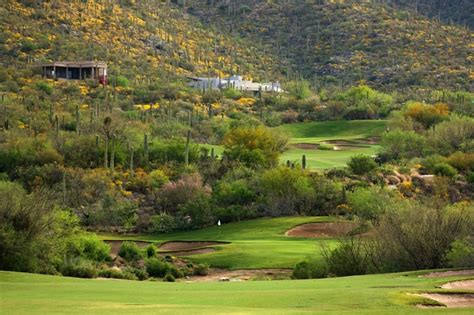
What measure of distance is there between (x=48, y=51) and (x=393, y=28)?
6080cm

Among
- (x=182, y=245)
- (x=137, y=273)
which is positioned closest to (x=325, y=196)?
(x=182, y=245)

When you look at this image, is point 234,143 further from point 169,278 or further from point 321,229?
point 169,278

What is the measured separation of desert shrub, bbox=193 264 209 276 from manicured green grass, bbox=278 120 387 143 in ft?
209

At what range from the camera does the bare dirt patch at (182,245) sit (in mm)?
61344

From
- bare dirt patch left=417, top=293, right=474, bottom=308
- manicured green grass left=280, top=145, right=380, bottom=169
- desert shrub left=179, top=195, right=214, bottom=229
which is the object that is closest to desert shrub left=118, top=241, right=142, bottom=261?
desert shrub left=179, top=195, right=214, bottom=229

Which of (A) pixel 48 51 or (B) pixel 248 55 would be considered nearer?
(A) pixel 48 51

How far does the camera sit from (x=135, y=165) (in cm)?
8738

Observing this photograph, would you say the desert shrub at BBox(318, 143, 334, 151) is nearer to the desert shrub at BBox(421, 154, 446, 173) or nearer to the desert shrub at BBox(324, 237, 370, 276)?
the desert shrub at BBox(421, 154, 446, 173)

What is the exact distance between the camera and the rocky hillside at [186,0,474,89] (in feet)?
506

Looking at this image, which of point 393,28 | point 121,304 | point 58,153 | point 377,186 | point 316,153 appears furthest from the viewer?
point 393,28

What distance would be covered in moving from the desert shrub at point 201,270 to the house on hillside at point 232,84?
8050 centimetres

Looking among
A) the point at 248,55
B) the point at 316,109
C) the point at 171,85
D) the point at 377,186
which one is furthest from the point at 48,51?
the point at 377,186

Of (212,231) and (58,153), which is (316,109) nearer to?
(58,153)

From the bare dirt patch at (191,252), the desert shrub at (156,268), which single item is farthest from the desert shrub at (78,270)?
the bare dirt patch at (191,252)
